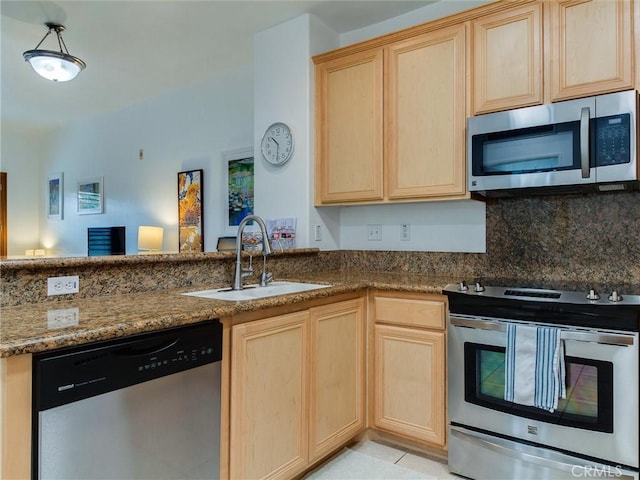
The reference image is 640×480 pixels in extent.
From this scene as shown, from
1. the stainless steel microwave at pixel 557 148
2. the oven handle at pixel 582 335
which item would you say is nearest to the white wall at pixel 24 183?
the stainless steel microwave at pixel 557 148

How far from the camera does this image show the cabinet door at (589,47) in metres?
1.89

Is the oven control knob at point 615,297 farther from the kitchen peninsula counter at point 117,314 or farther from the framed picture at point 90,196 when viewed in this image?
the framed picture at point 90,196

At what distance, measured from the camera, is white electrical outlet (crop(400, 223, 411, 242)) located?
9.23 feet

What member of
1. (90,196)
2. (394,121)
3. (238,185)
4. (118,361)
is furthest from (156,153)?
(118,361)

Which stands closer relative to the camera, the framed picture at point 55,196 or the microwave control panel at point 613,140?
the microwave control panel at point 613,140

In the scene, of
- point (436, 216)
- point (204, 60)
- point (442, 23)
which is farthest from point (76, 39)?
point (436, 216)

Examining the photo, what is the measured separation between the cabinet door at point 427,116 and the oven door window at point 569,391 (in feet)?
2.99

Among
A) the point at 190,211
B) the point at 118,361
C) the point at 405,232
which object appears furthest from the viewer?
the point at 190,211

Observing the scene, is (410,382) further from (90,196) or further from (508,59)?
(90,196)

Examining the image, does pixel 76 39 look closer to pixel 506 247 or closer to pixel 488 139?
pixel 488 139

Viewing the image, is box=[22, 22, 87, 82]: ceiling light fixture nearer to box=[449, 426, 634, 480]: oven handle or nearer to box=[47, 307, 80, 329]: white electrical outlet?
box=[47, 307, 80, 329]: white electrical outlet

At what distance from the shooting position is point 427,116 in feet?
7.95

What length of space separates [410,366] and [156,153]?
373 centimetres

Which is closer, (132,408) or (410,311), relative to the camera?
(132,408)
